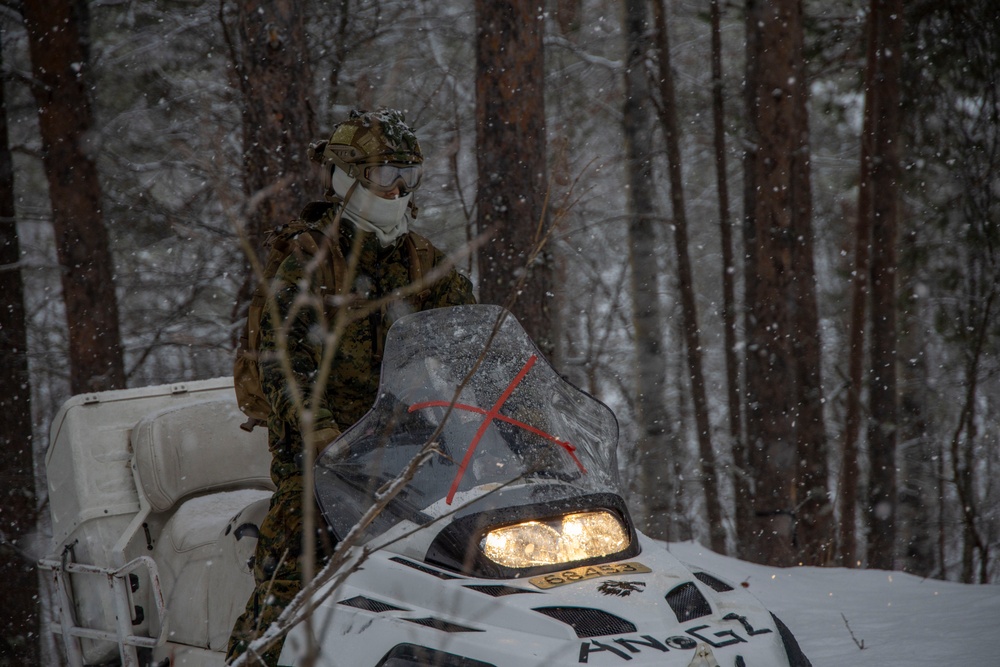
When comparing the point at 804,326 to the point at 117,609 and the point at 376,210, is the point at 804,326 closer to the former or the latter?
the point at 376,210

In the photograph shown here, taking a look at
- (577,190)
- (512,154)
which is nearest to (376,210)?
(512,154)

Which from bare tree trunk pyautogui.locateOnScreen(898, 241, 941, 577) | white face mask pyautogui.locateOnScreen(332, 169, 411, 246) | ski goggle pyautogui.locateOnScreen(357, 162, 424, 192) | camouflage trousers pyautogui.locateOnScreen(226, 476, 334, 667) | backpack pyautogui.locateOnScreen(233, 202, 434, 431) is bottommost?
bare tree trunk pyautogui.locateOnScreen(898, 241, 941, 577)

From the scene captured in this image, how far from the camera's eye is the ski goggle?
3.06 meters

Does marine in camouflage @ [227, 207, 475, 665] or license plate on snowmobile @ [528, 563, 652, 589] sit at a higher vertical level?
marine in camouflage @ [227, 207, 475, 665]

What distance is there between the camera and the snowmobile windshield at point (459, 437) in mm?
2451

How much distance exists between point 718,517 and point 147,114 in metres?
8.22

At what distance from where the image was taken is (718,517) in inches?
407

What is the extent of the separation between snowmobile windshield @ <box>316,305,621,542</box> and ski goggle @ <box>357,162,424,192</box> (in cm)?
56

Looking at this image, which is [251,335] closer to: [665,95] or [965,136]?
[665,95]

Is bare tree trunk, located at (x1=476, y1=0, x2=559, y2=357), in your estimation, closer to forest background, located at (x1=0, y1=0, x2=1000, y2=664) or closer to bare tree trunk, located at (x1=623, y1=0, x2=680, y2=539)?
forest background, located at (x1=0, y1=0, x2=1000, y2=664)

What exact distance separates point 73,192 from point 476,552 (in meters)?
7.74

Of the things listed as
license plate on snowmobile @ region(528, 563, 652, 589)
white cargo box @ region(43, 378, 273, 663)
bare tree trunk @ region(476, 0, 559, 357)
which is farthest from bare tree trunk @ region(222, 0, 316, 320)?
license plate on snowmobile @ region(528, 563, 652, 589)

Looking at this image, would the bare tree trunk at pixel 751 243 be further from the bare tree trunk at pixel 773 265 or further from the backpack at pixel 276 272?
the backpack at pixel 276 272

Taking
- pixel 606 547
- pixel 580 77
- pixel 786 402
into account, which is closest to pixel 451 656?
pixel 606 547
